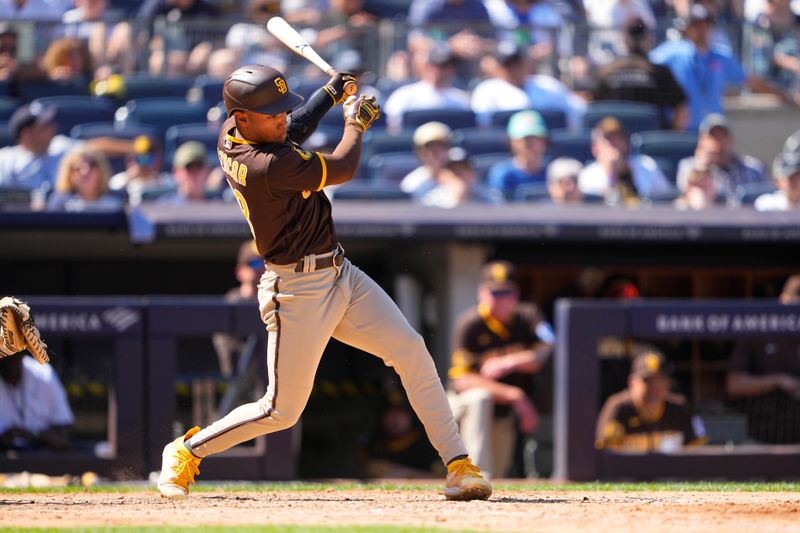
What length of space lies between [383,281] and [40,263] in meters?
2.51

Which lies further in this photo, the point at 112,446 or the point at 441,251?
the point at 441,251

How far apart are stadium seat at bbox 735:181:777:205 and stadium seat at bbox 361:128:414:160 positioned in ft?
8.14

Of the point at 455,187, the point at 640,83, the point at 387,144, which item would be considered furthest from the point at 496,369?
the point at 640,83

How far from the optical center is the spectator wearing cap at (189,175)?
9305 mm

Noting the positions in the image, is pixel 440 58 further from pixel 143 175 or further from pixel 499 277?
pixel 499 277

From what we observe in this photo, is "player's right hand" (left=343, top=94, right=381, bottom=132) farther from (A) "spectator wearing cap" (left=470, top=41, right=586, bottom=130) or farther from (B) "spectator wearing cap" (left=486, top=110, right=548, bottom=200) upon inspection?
(A) "spectator wearing cap" (left=470, top=41, right=586, bottom=130)

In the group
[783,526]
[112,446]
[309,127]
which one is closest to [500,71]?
Result: [112,446]

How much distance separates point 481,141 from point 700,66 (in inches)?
86.6

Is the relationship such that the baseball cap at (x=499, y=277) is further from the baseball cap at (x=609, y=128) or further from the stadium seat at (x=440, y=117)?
the stadium seat at (x=440, y=117)

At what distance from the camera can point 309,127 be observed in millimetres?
5383

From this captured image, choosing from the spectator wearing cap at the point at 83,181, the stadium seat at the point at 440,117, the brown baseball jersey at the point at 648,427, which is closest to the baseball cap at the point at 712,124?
the stadium seat at the point at 440,117

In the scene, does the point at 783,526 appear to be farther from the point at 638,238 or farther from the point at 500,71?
the point at 500,71

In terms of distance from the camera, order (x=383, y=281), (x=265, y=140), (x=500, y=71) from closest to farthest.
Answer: (x=265, y=140), (x=383, y=281), (x=500, y=71)

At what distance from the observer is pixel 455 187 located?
9664 millimetres
